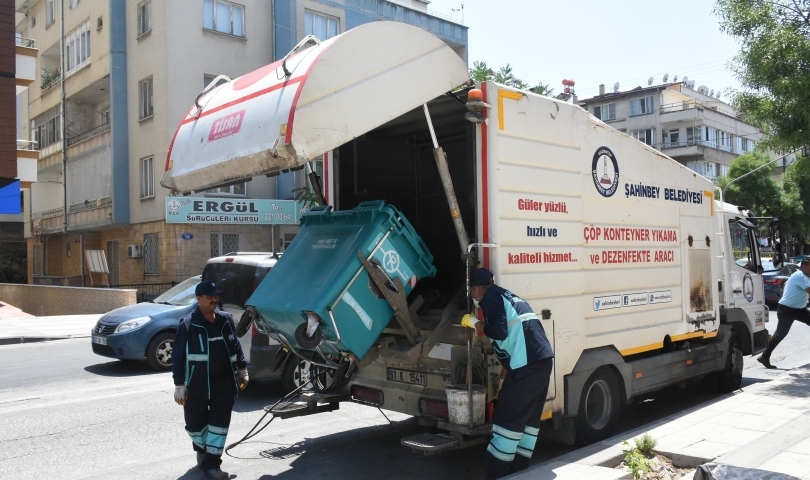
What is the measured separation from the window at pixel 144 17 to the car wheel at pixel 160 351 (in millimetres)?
16028

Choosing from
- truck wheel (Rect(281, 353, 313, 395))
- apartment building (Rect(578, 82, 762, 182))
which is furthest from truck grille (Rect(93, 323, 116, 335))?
apartment building (Rect(578, 82, 762, 182))

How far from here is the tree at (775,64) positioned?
34.5 ft

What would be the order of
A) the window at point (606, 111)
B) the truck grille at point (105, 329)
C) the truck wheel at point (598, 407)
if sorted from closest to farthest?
the truck wheel at point (598, 407), the truck grille at point (105, 329), the window at point (606, 111)

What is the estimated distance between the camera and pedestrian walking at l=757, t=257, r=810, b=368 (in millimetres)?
9898

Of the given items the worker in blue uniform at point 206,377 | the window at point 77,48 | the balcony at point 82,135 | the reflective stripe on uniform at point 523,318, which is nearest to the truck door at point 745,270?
the reflective stripe on uniform at point 523,318

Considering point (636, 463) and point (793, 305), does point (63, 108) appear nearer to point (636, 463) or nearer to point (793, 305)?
point (793, 305)

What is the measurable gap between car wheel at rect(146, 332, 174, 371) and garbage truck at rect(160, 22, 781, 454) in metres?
4.91

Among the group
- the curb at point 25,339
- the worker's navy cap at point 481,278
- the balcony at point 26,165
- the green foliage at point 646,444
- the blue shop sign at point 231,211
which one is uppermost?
the balcony at point 26,165

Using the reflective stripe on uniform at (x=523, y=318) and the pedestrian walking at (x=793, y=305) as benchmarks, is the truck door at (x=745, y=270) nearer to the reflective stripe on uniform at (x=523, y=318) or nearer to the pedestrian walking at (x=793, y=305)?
the pedestrian walking at (x=793, y=305)

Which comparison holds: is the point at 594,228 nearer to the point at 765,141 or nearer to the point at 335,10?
the point at 765,141

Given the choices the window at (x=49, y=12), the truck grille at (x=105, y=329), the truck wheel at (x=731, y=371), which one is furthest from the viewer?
the window at (x=49, y=12)

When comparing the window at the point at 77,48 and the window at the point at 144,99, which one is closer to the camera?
the window at the point at 144,99

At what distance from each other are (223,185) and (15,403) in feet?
16.4

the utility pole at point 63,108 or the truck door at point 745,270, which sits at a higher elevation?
the utility pole at point 63,108
